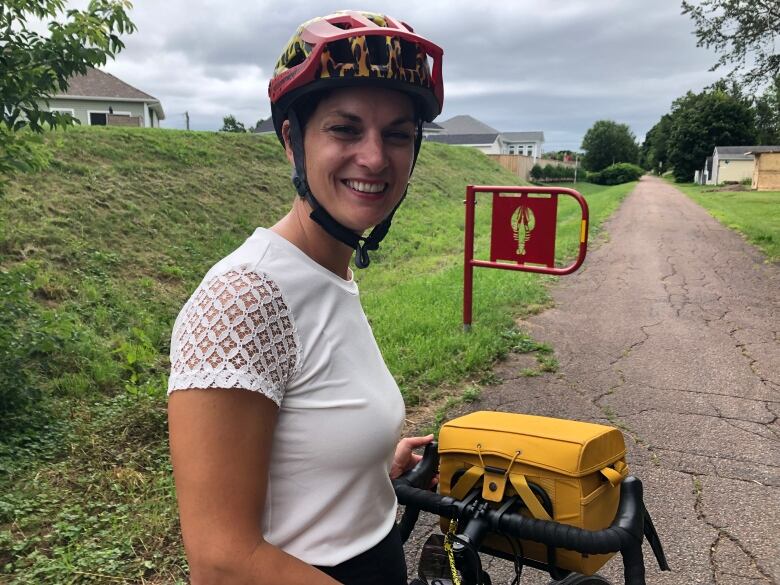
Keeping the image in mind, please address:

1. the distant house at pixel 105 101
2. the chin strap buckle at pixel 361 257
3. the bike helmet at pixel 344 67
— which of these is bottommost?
the chin strap buckle at pixel 361 257

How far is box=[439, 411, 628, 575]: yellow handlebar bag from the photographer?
1597 mm

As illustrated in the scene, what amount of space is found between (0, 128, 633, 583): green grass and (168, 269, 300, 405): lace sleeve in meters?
2.13

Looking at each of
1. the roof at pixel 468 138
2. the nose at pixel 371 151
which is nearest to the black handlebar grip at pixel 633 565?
the nose at pixel 371 151

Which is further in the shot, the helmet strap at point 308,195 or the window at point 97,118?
the window at point 97,118

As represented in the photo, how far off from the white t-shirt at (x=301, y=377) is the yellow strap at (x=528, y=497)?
41 cm

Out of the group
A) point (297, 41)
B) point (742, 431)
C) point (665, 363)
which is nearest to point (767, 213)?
point (665, 363)

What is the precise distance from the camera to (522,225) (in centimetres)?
602

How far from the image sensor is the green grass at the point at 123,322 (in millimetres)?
3176

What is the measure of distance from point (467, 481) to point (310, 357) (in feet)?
2.43

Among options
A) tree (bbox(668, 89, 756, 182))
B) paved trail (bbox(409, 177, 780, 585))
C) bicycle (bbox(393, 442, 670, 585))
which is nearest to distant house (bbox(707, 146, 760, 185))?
tree (bbox(668, 89, 756, 182))

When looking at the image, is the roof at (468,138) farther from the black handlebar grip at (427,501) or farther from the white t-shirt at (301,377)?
the white t-shirt at (301,377)

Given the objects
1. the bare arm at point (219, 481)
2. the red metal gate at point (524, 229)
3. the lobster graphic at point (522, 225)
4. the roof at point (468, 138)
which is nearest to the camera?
the bare arm at point (219, 481)

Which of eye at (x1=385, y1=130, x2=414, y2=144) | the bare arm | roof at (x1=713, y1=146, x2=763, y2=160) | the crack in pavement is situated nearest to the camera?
the bare arm

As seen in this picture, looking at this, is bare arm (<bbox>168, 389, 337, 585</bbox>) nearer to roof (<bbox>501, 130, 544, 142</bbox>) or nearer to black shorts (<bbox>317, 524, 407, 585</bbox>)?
black shorts (<bbox>317, 524, 407, 585</bbox>)
